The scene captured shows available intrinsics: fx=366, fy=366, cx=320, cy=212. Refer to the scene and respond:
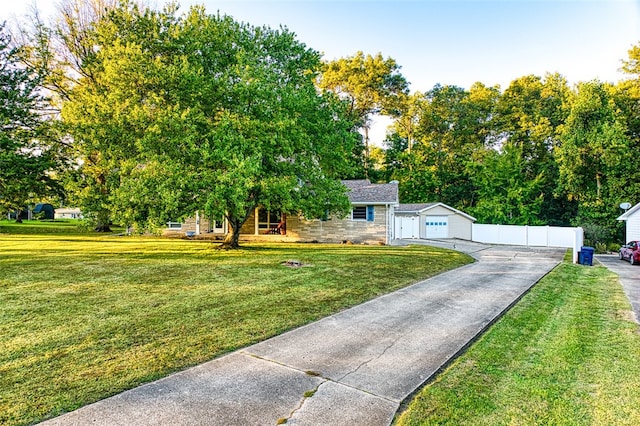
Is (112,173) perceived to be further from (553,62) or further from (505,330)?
(553,62)

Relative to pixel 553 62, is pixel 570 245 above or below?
below

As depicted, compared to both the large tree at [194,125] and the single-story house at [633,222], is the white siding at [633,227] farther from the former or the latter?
the large tree at [194,125]

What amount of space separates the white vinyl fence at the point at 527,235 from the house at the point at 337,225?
8831mm

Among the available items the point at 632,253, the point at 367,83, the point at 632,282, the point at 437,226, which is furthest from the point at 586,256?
the point at 367,83

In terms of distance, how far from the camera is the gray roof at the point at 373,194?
68.5ft

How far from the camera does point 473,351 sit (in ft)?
16.8

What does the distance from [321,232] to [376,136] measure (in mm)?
22009

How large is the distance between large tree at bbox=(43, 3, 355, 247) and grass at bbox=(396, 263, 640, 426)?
9.26 m

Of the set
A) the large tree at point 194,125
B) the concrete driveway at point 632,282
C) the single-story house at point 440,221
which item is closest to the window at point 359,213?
the large tree at point 194,125

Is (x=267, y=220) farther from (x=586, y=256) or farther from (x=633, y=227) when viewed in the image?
(x=633, y=227)

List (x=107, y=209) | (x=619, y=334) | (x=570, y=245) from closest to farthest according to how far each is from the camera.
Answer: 1. (x=619, y=334)
2. (x=107, y=209)
3. (x=570, y=245)

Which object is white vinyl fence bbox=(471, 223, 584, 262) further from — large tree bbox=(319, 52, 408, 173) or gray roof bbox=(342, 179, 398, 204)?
large tree bbox=(319, 52, 408, 173)

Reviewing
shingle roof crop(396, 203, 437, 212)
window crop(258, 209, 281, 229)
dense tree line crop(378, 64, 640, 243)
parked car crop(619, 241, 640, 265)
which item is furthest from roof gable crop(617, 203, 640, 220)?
window crop(258, 209, 281, 229)

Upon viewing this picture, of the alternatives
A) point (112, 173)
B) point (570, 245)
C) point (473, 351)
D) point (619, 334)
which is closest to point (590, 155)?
point (570, 245)
